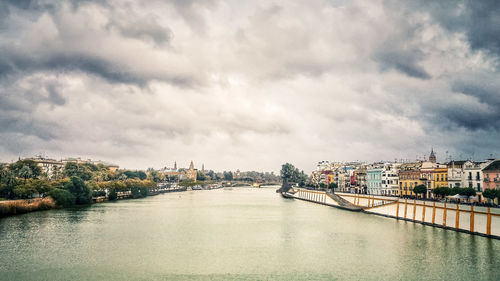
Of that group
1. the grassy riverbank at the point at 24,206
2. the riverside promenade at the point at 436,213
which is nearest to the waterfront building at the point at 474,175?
the riverside promenade at the point at 436,213

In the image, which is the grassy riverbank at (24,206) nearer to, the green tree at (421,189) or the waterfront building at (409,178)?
the green tree at (421,189)

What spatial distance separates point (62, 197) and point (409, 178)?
87741mm

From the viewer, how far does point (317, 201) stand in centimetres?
11612

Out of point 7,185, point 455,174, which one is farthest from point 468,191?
point 7,185

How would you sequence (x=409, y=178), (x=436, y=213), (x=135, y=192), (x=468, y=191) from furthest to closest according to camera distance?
(x=135, y=192)
(x=409, y=178)
(x=468, y=191)
(x=436, y=213)

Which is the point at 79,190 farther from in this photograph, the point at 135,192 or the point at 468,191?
the point at 468,191

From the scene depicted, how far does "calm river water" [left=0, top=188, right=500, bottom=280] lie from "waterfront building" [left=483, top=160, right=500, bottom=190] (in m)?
23.4

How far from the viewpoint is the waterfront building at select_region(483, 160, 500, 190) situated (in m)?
69.8

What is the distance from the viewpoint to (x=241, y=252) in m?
41.0

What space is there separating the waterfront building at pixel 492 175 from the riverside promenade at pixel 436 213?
13571mm

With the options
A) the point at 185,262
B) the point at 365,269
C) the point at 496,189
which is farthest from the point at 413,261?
the point at 496,189

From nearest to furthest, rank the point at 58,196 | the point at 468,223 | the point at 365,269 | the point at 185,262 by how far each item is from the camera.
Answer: the point at 365,269 < the point at 185,262 < the point at 468,223 < the point at 58,196

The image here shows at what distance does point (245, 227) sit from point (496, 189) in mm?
45631

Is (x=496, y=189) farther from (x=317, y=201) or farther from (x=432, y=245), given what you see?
(x=317, y=201)
